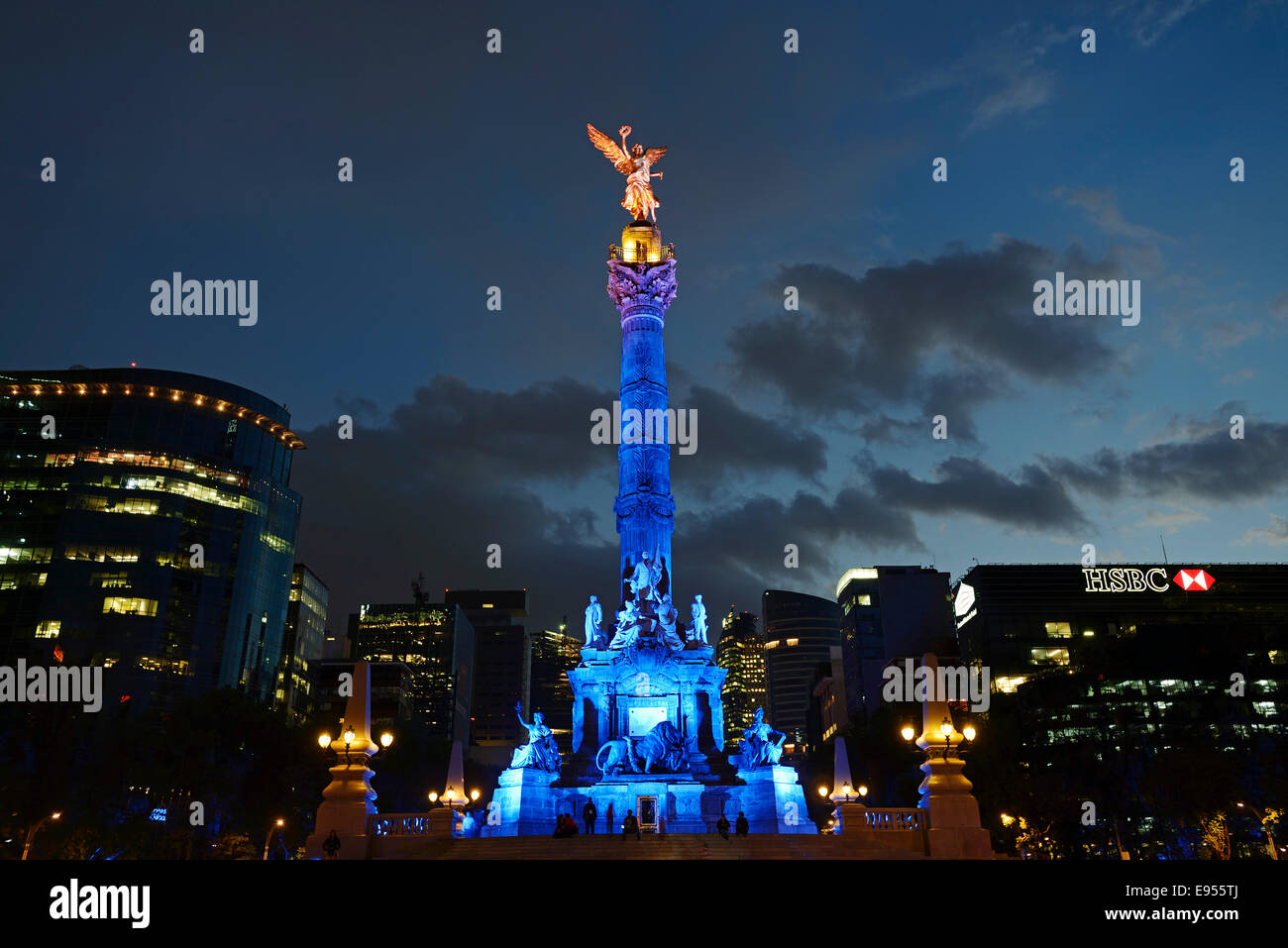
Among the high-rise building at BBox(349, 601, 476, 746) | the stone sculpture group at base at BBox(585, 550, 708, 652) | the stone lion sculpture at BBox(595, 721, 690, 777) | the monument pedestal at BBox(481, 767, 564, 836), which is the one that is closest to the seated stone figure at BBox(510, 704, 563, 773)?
the monument pedestal at BBox(481, 767, 564, 836)

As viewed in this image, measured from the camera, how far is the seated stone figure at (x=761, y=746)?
4284 centimetres

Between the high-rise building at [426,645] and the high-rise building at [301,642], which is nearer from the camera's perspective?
the high-rise building at [301,642]

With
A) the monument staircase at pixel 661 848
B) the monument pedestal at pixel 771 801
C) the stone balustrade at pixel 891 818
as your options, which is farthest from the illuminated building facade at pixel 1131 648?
the monument staircase at pixel 661 848

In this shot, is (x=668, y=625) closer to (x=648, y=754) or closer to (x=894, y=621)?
(x=648, y=754)

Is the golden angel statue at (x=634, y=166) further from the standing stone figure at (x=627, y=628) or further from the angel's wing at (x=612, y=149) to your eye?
the standing stone figure at (x=627, y=628)

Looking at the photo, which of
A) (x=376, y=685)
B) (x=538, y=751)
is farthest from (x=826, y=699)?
(x=538, y=751)

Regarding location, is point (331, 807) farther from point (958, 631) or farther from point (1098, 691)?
point (958, 631)

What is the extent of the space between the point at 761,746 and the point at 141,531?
70823 mm

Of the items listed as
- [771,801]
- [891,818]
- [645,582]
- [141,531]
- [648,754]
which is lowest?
[771,801]

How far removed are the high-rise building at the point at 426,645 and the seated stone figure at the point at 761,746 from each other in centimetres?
14429

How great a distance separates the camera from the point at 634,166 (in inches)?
2467

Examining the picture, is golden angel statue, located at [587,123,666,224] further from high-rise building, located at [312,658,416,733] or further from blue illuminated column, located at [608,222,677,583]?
high-rise building, located at [312,658,416,733]
